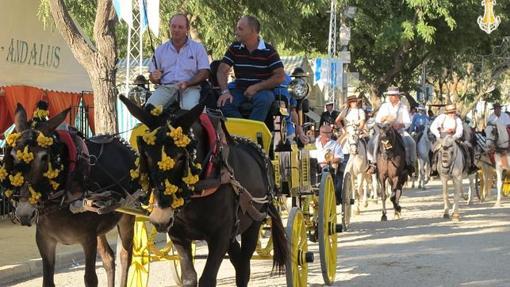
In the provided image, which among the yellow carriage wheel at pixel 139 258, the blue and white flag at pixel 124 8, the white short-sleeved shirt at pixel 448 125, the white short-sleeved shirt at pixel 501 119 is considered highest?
the blue and white flag at pixel 124 8

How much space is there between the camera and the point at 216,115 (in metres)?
7.57

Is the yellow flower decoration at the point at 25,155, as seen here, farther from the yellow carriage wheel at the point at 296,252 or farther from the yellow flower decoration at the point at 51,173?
the yellow carriage wheel at the point at 296,252

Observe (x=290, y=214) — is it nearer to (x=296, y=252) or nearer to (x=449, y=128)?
(x=296, y=252)

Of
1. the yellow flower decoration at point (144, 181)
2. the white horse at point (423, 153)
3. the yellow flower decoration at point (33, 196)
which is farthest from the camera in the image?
the white horse at point (423, 153)

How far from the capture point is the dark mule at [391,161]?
18.8m

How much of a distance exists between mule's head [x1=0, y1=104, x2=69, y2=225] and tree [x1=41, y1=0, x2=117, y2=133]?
8365 millimetres

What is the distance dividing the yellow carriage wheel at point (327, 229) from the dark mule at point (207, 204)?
164 centimetres

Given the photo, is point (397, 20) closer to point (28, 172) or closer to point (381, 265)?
point (381, 265)

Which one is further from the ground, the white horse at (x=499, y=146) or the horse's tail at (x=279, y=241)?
the white horse at (x=499, y=146)

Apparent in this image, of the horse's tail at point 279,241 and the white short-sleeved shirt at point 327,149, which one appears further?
the white short-sleeved shirt at point 327,149

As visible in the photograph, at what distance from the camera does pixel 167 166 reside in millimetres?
6254

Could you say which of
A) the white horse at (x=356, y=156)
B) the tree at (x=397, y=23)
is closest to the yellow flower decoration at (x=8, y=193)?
the white horse at (x=356, y=156)

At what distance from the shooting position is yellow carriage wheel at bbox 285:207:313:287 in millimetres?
8867

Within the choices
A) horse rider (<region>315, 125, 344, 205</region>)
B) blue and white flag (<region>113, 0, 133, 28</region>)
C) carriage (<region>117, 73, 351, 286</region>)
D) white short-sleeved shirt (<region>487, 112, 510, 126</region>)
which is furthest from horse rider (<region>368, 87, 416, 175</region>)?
carriage (<region>117, 73, 351, 286</region>)
